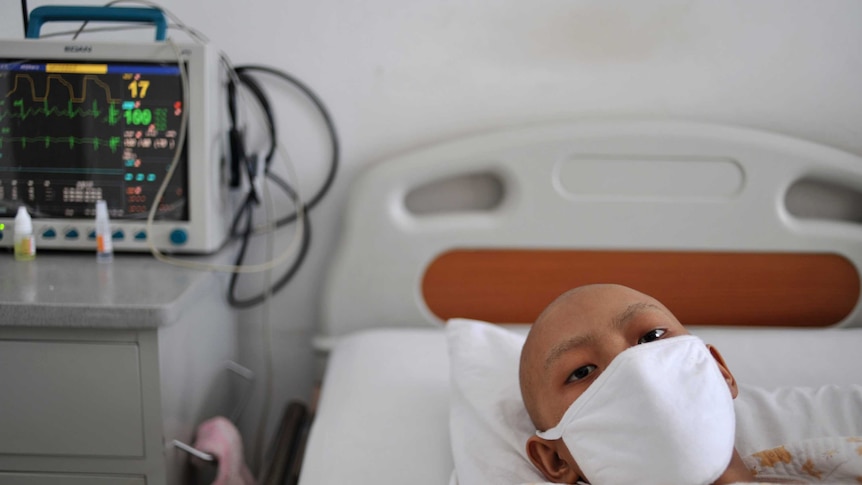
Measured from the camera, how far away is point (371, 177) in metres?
1.43

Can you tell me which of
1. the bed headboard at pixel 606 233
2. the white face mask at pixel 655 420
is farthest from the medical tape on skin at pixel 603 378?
the bed headboard at pixel 606 233

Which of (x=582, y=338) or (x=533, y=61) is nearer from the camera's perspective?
(x=582, y=338)

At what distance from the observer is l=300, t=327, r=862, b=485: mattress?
3.19 ft

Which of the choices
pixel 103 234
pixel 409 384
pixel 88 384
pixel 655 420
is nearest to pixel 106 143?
pixel 103 234

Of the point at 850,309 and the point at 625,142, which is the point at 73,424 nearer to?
the point at 625,142

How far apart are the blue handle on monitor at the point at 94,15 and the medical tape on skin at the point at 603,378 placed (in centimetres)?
101

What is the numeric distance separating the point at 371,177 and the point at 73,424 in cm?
71

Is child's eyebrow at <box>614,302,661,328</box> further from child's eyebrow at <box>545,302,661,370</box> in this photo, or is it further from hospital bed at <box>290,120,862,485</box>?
hospital bed at <box>290,120,862,485</box>

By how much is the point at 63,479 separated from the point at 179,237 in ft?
1.47

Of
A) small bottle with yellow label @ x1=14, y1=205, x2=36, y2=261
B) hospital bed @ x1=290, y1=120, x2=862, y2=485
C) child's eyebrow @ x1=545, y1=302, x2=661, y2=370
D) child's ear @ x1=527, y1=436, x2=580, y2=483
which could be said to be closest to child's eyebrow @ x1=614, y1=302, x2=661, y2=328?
child's eyebrow @ x1=545, y1=302, x2=661, y2=370

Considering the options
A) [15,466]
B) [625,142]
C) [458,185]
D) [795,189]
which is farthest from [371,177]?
[795,189]

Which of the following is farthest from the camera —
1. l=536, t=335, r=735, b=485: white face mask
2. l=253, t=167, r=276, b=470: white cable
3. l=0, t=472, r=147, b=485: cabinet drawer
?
l=253, t=167, r=276, b=470: white cable

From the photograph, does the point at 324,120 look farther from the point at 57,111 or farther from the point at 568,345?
the point at 568,345

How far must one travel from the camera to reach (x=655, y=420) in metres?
0.75
